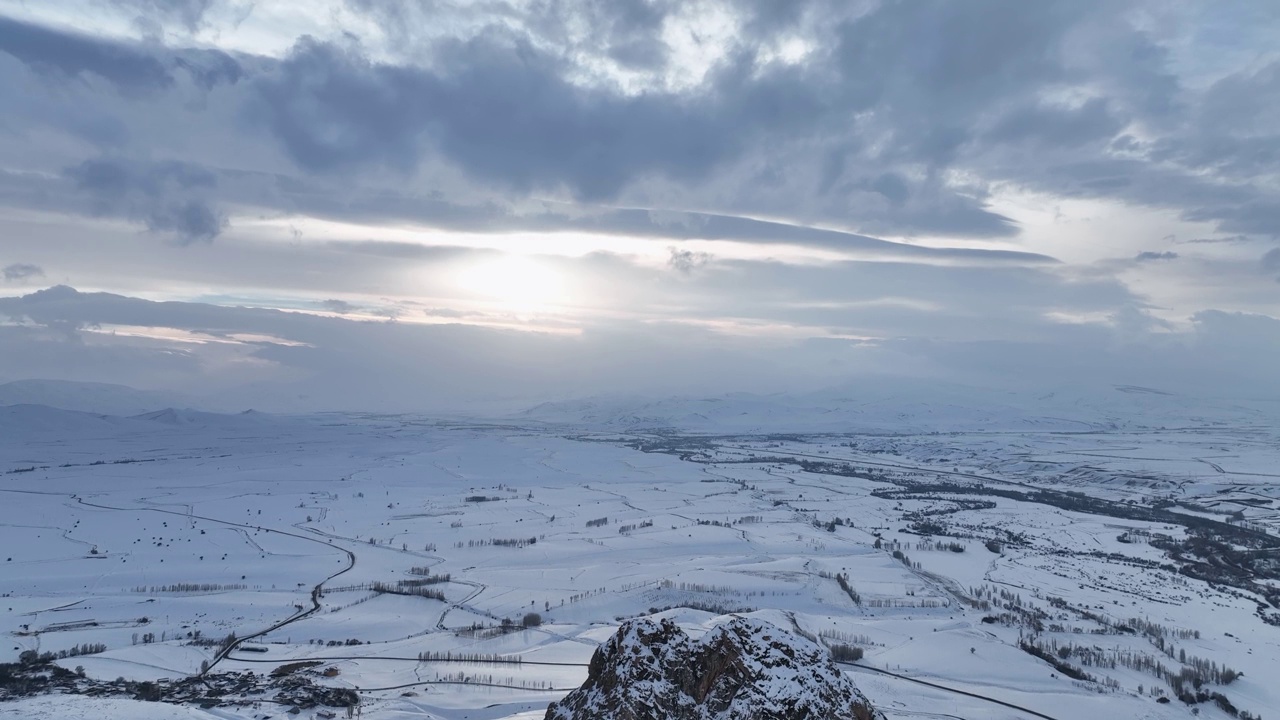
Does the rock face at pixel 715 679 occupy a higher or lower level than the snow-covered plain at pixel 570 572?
higher

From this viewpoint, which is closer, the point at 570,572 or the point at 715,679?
the point at 715,679

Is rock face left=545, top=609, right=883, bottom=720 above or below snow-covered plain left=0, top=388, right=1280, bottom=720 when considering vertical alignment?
above

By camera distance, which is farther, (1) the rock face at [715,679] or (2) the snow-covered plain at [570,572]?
(2) the snow-covered plain at [570,572]

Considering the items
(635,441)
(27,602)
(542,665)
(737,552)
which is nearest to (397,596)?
(542,665)

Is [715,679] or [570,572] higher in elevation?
[715,679]

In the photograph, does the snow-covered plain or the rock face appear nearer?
the rock face
